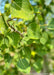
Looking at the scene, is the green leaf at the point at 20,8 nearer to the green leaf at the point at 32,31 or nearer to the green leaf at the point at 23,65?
the green leaf at the point at 32,31

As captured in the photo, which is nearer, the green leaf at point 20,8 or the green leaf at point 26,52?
the green leaf at point 20,8

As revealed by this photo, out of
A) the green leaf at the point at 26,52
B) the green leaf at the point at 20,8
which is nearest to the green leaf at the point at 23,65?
the green leaf at the point at 26,52

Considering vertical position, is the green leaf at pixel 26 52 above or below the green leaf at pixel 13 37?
below

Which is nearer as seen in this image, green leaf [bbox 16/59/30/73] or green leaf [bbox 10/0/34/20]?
green leaf [bbox 10/0/34/20]

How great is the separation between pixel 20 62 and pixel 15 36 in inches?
4.4

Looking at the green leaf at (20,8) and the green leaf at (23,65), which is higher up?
the green leaf at (20,8)

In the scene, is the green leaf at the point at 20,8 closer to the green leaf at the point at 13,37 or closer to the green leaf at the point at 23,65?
the green leaf at the point at 13,37

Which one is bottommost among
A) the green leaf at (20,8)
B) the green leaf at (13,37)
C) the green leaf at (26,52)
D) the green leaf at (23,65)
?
the green leaf at (23,65)

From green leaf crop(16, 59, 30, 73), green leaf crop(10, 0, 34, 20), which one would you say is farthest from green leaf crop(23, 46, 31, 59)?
green leaf crop(10, 0, 34, 20)

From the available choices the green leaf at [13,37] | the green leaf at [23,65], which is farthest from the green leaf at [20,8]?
the green leaf at [23,65]

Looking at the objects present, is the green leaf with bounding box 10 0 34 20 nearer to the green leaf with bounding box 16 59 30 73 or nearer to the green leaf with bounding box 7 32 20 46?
the green leaf with bounding box 7 32 20 46

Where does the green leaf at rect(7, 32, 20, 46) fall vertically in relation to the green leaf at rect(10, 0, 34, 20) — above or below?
below

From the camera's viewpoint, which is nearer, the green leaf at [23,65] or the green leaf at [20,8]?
the green leaf at [20,8]

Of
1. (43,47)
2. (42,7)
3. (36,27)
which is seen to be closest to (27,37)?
(36,27)
